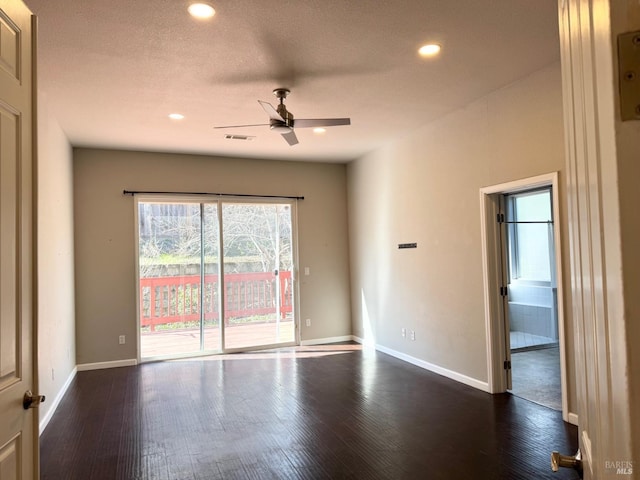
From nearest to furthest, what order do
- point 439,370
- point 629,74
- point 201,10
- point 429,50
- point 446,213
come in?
1. point 629,74
2. point 201,10
3. point 429,50
4. point 446,213
5. point 439,370

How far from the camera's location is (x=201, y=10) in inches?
100

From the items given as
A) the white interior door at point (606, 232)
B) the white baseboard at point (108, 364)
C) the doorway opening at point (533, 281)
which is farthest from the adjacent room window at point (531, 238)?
the white interior door at point (606, 232)

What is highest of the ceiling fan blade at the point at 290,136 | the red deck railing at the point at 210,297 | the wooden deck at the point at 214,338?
the ceiling fan blade at the point at 290,136

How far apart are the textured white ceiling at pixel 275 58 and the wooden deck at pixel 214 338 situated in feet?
9.31

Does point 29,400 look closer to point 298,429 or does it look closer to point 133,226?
point 298,429

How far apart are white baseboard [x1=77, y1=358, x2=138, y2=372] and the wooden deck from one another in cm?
16

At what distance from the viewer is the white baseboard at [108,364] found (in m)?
5.47

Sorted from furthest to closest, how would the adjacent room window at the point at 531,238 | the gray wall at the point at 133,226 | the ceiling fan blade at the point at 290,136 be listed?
1. the adjacent room window at the point at 531,238
2. the gray wall at the point at 133,226
3. the ceiling fan blade at the point at 290,136

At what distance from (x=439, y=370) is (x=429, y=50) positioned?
3.41 metres

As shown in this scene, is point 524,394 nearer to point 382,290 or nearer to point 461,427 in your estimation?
point 461,427

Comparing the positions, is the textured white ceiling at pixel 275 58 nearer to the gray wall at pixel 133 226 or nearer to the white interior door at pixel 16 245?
the gray wall at pixel 133 226

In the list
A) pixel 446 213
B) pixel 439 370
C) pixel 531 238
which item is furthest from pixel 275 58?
pixel 531 238

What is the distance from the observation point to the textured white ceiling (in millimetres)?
2602

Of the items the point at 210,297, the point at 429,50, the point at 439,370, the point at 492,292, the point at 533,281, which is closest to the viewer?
the point at 429,50
